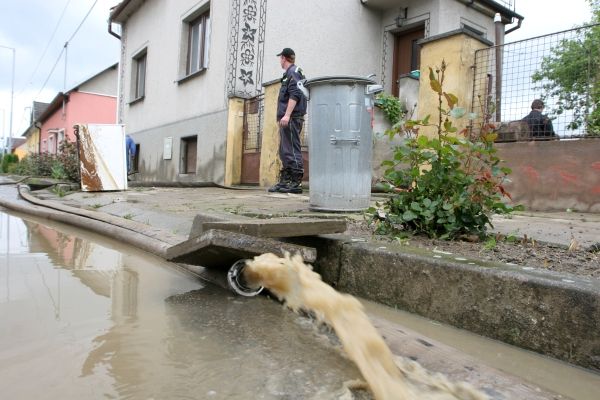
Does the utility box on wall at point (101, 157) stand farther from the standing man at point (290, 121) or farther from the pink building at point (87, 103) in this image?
the pink building at point (87, 103)

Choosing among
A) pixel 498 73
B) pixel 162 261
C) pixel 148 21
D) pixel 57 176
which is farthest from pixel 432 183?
pixel 148 21

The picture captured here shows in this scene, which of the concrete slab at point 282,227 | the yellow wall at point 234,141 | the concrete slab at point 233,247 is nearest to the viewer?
the concrete slab at point 233,247

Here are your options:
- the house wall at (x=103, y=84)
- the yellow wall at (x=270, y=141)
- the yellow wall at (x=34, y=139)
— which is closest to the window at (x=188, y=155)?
the yellow wall at (x=270, y=141)

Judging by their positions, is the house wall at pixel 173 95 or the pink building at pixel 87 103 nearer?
the house wall at pixel 173 95

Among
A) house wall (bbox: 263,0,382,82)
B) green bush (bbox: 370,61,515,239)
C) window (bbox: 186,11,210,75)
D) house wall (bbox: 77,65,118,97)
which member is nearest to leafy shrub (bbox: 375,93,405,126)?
house wall (bbox: 263,0,382,82)

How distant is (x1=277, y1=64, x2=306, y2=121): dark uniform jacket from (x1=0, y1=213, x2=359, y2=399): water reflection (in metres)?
3.82

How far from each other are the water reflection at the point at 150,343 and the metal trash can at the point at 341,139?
1757 mm

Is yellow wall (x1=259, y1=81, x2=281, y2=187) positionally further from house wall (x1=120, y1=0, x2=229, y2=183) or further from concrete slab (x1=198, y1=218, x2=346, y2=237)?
concrete slab (x1=198, y1=218, x2=346, y2=237)

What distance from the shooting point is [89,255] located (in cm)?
343

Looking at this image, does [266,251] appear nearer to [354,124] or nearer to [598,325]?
[598,325]

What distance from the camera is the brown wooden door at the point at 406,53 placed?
428 inches

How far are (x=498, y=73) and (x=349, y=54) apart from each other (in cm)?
558

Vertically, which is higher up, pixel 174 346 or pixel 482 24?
pixel 482 24

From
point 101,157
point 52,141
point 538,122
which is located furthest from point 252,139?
point 52,141
